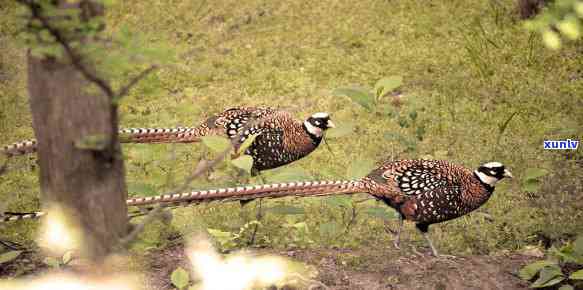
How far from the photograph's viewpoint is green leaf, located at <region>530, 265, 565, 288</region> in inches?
178

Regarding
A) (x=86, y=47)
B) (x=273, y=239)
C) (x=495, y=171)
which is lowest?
(x=273, y=239)

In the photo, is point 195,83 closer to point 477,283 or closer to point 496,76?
point 496,76

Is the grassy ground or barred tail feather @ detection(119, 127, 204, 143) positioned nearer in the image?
barred tail feather @ detection(119, 127, 204, 143)

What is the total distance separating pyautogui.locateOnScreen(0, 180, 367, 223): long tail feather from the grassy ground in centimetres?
29

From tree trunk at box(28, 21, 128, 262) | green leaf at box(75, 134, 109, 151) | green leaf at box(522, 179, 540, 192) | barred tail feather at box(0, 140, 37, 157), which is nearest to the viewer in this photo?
green leaf at box(75, 134, 109, 151)

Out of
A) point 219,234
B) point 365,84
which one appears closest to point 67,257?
point 219,234

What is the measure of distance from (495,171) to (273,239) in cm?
205

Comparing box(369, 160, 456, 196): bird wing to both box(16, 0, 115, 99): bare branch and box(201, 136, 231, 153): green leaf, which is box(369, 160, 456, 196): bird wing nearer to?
box(201, 136, 231, 153): green leaf

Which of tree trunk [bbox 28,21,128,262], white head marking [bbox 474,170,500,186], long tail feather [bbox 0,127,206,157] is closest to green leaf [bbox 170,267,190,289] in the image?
tree trunk [bbox 28,21,128,262]

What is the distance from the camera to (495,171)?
5207mm

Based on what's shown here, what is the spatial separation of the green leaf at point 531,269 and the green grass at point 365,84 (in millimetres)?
693

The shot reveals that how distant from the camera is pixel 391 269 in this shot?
493cm

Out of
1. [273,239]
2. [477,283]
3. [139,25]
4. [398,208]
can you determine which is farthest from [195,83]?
[477,283]

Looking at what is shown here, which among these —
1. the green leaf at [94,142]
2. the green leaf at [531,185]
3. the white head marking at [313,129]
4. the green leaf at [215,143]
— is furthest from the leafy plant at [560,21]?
the white head marking at [313,129]
